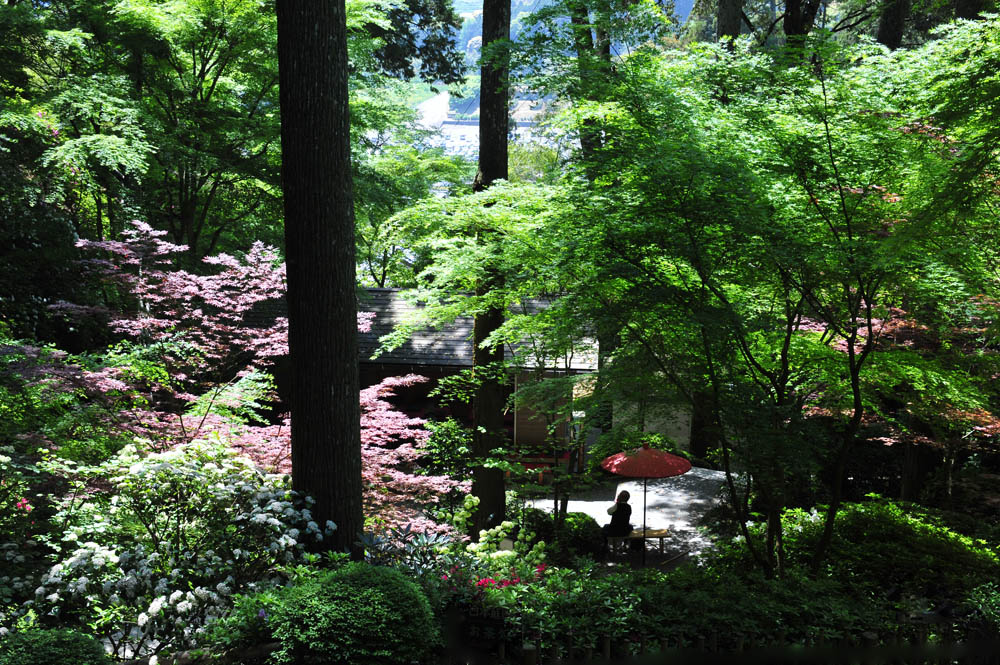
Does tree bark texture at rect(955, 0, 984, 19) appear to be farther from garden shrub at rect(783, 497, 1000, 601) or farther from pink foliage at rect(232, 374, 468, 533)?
pink foliage at rect(232, 374, 468, 533)

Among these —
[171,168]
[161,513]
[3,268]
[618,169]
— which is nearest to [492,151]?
[618,169]

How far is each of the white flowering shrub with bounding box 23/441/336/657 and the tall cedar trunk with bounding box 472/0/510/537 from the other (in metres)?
3.85

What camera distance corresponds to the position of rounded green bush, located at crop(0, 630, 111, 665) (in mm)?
3090

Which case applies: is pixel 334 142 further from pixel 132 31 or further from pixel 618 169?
pixel 132 31

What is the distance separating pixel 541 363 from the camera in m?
8.78

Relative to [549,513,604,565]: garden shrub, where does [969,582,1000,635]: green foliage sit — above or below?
above

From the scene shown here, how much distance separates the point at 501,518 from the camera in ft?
29.6

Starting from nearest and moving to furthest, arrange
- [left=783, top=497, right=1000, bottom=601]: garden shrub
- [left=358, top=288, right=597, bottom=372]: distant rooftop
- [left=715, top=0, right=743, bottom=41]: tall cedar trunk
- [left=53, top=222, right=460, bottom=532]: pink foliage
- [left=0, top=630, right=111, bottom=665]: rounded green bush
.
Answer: [left=0, top=630, right=111, bottom=665]: rounded green bush
[left=783, top=497, right=1000, bottom=601]: garden shrub
[left=53, top=222, right=460, bottom=532]: pink foliage
[left=715, top=0, right=743, bottom=41]: tall cedar trunk
[left=358, top=288, right=597, bottom=372]: distant rooftop

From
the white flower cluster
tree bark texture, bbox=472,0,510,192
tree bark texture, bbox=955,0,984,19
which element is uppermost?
tree bark texture, bbox=955,0,984,19

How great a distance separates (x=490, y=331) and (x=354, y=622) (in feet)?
18.4

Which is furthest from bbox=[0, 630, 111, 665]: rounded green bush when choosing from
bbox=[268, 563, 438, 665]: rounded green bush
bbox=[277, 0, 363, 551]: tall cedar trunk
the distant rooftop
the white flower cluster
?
the distant rooftop

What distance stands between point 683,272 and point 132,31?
327 inches

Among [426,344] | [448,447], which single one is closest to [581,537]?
[448,447]

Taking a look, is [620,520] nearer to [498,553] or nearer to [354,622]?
[498,553]
